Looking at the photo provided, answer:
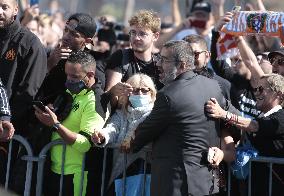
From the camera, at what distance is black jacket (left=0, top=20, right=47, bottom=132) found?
7.71 m

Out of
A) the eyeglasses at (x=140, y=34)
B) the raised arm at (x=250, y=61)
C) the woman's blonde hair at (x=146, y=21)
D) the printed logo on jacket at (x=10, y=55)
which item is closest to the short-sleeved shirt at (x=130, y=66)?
the eyeglasses at (x=140, y=34)

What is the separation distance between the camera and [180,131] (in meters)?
6.75

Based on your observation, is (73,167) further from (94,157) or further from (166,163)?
(166,163)

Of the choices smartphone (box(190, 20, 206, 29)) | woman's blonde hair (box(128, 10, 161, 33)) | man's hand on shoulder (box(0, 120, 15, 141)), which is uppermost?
smartphone (box(190, 20, 206, 29))

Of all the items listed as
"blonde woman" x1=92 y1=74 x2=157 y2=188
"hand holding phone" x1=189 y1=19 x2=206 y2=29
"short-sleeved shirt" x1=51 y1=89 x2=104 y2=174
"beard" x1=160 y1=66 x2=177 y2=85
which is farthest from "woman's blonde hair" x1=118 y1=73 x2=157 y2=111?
"hand holding phone" x1=189 y1=19 x2=206 y2=29

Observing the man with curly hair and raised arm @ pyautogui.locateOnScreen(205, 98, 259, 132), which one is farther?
the man with curly hair

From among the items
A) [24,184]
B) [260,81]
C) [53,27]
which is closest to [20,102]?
[24,184]

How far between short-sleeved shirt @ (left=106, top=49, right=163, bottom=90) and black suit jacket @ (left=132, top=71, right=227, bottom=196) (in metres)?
1.31

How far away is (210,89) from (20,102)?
1.89 meters

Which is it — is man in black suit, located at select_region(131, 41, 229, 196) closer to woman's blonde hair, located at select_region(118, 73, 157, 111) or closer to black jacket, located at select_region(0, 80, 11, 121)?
woman's blonde hair, located at select_region(118, 73, 157, 111)

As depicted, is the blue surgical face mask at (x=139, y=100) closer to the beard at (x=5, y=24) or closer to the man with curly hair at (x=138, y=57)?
the man with curly hair at (x=138, y=57)

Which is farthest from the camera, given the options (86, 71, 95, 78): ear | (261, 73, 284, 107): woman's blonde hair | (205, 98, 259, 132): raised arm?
(86, 71, 95, 78): ear

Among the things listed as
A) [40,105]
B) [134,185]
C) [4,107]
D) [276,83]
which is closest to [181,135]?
[134,185]

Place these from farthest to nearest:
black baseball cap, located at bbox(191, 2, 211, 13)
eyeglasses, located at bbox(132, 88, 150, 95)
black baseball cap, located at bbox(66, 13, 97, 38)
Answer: black baseball cap, located at bbox(191, 2, 211, 13)
black baseball cap, located at bbox(66, 13, 97, 38)
eyeglasses, located at bbox(132, 88, 150, 95)
